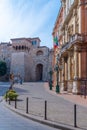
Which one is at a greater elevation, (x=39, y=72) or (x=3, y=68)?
(x=3, y=68)

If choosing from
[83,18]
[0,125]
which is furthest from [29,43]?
[0,125]

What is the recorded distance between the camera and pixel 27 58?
116m

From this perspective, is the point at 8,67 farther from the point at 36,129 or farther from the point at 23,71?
the point at 36,129

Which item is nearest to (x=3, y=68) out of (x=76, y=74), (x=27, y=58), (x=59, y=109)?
(x=27, y=58)

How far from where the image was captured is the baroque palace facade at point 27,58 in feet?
367

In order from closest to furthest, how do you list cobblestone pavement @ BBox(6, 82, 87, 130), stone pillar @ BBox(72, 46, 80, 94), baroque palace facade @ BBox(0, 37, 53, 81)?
cobblestone pavement @ BBox(6, 82, 87, 130), stone pillar @ BBox(72, 46, 80, 94), baroque palace facade @ BBox(0, 37, 53, 81)

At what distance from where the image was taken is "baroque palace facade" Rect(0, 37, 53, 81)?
11181 centimetres

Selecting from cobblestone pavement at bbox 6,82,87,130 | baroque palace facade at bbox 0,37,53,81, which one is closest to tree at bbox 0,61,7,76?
baroque palace facade at bbox 0,37,53,81

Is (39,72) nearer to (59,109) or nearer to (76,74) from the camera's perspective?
(76,74)

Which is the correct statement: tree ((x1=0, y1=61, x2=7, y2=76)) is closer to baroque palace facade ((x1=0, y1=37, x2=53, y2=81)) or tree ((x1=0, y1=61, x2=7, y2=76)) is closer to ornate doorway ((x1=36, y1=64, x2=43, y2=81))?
baroque palace facade ((x1=0, y1=37, x2=53, y2=81))

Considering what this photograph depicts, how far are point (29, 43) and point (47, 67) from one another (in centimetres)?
1233

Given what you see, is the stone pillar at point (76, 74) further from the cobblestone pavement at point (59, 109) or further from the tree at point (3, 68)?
the tree at point (3, 68)

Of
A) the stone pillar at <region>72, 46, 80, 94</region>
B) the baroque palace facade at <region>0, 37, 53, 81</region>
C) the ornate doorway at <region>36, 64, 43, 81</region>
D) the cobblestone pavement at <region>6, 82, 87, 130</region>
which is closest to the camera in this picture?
the cobblestone pavement at <region>6, 82, 87, 130</region>

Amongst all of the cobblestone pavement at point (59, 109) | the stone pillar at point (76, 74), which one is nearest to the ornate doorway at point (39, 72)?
the stone pillar at point (76, 74)
